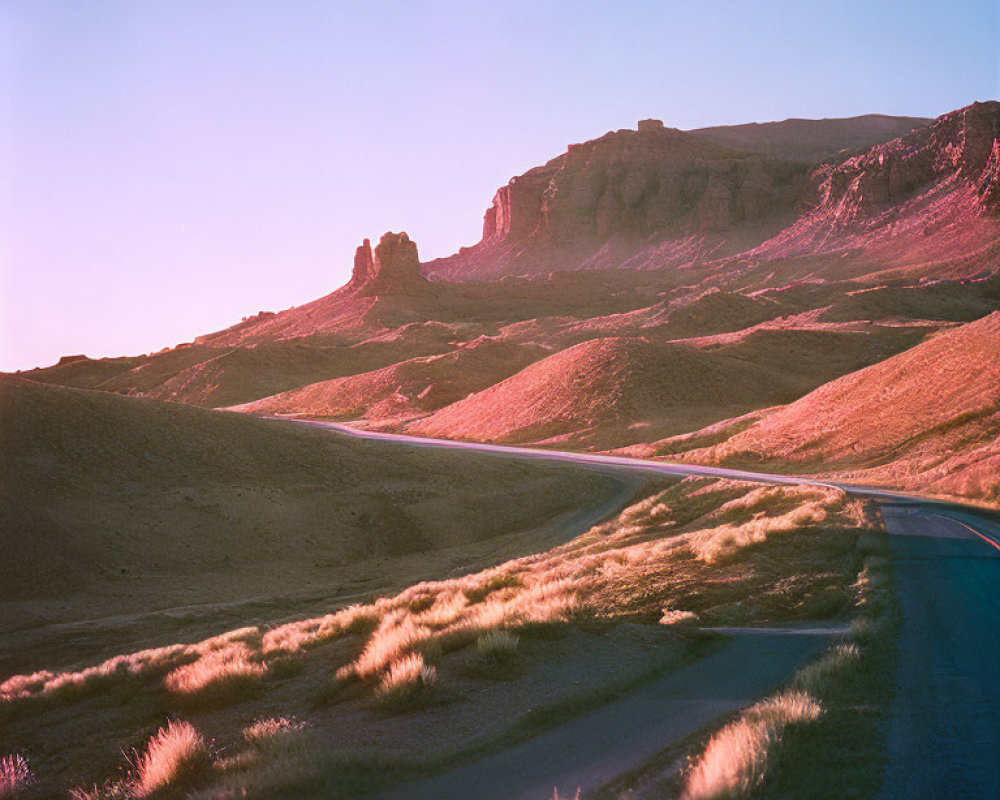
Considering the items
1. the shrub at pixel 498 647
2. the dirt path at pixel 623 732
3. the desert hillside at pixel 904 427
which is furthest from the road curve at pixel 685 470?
the shrub at pixel 498 647

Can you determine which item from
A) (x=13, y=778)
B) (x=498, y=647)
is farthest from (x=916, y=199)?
(x=13, y=778)

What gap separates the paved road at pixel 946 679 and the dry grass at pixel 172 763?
633 cm

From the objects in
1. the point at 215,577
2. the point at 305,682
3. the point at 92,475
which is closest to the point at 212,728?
the point at 305,682

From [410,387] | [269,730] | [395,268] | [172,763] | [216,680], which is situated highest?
[395,268]

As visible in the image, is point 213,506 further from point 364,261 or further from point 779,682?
point 364,261

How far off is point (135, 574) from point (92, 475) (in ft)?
28.3

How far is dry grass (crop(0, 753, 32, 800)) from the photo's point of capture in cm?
752

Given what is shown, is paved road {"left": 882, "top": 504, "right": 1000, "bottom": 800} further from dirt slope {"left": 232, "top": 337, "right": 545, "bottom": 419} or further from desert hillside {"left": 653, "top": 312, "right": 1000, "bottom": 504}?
dirt slope {"left": 232, "top": 337, "right": 545, "bottom": 419}

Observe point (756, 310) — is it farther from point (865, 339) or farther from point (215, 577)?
point (215, 577)

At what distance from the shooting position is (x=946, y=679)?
7.80 metres

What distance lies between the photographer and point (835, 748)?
609cm

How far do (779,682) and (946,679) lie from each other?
1938 mm

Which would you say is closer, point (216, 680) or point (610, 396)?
point (216, 680)

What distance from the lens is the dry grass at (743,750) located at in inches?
207
